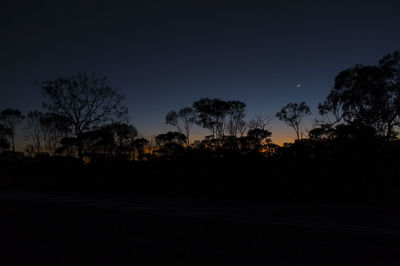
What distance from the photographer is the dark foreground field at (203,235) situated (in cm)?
448

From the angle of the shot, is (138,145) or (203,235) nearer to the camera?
(203,235)

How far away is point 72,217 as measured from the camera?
775 centimetres

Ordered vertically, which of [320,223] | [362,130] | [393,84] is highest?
[393,84]

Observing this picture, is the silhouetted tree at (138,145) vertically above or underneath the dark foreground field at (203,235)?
above

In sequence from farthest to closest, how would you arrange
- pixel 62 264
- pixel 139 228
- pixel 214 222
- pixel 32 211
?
pixel 32 211 < pixel 214 222 < pixel 139 228 < pixel 62 264

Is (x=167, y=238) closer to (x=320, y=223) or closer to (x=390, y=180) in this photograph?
(x=320, y=223)

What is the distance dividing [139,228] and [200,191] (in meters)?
6.61

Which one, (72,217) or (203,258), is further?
(72,217)

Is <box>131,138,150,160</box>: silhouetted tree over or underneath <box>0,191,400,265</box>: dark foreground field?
over

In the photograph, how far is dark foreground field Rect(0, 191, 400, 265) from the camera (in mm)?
4484

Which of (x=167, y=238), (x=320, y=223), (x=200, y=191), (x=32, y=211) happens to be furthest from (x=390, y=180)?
(x=32, y=211)

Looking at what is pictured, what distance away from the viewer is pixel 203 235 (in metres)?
5.75

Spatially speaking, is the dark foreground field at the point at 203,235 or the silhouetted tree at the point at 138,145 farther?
the silhouetted tree at the point at 138,145

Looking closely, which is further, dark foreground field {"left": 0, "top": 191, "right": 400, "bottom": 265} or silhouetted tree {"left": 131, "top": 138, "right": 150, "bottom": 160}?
silhouetted tree {"left": 131, "top": 138, "right": 150, "bottom": 160}
